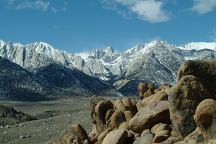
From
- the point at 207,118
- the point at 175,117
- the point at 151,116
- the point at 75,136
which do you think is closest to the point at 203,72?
the point at 175,117

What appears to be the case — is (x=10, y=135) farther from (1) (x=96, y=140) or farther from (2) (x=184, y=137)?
A: (2) (x=184, y=137)

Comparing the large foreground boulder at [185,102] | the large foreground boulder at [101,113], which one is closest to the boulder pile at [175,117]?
the large foreground boulder at [185,102]

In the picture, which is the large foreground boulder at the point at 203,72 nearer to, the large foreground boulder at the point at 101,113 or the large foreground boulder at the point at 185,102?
the large foreground boulder at the point at 185,102

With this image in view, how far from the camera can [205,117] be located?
27.3m

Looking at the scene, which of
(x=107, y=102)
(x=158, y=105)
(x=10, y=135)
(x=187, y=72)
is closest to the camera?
(x=187, y=72)

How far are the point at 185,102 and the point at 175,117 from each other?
1.13 metres

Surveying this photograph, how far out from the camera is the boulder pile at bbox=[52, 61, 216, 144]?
27672 mm

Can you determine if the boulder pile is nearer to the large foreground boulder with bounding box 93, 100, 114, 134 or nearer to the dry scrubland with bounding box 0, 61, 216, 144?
the dry scrubland with bounding box 0, 61, 216, 144

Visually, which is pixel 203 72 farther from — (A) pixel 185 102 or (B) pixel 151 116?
(B) pixel 151 116

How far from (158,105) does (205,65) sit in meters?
4.86

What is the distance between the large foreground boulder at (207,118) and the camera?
1061 inches

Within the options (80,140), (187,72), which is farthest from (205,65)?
(80,140)

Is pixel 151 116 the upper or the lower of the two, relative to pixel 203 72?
lower

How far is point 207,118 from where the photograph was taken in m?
27.3
